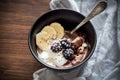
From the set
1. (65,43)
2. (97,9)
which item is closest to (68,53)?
(65,43)

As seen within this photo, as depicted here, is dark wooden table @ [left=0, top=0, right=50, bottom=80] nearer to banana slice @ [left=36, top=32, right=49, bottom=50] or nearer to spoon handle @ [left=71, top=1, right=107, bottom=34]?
banana slice @ [left=36, top=32, right=49, bottom=50]

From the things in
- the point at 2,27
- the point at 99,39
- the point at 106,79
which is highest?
the point at 2,27

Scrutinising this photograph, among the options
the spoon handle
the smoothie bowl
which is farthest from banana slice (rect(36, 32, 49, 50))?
the spoon handle

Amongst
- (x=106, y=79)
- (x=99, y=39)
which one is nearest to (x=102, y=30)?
(x=99, y=39)

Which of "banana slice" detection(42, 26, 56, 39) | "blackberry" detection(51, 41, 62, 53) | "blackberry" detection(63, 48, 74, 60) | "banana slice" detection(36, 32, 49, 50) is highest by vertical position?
"banana slice" detection(42, 26, 56, 39)

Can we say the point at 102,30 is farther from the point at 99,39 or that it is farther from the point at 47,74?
the point at 47,74

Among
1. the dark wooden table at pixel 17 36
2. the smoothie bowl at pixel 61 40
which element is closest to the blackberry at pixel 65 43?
the smoothie bowl at pixel 61 40
